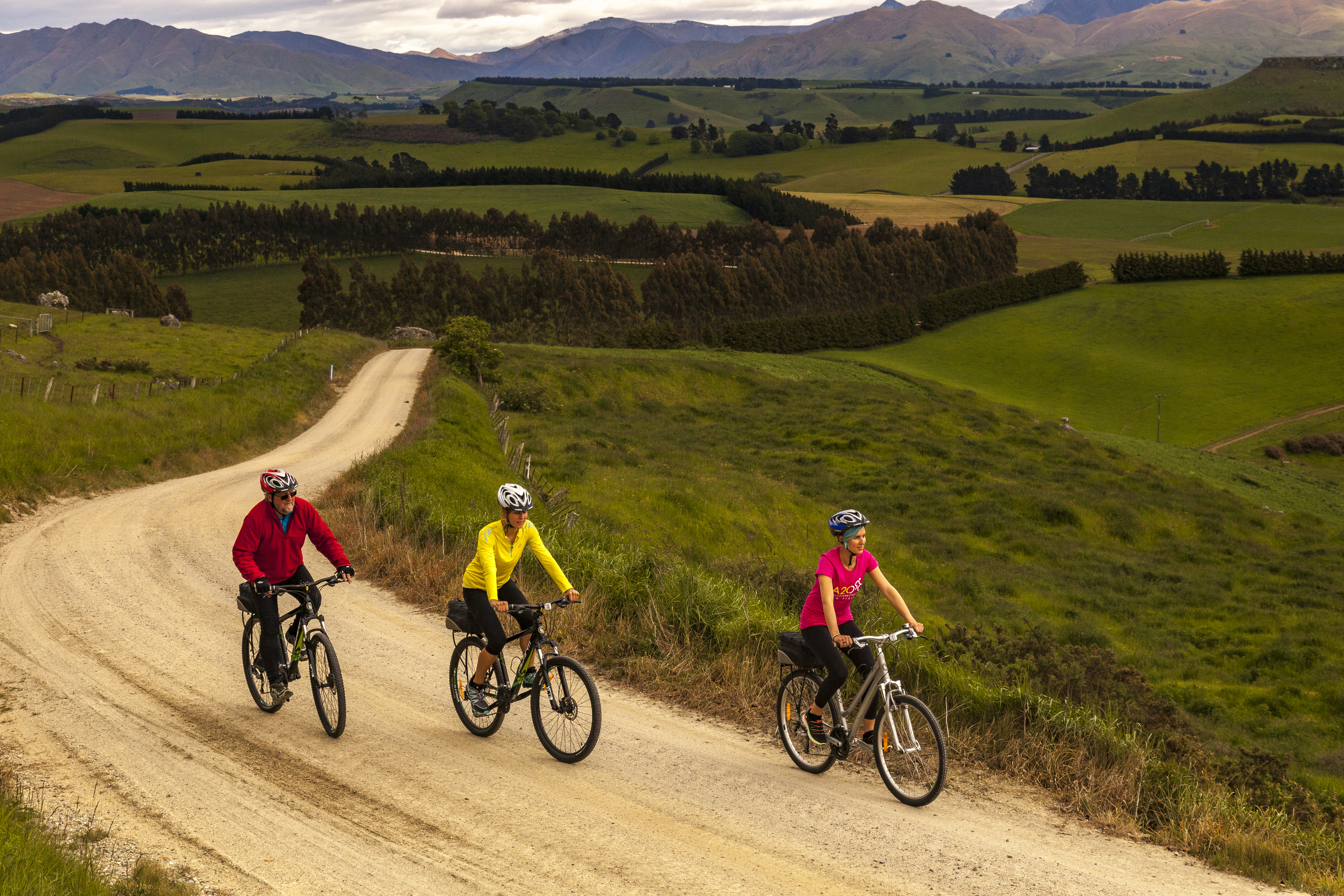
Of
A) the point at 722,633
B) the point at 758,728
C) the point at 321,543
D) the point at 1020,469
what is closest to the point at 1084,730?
the point at 758,728

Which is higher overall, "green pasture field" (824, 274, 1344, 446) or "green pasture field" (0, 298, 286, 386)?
"green pasture field" (0, 298, 286, 386)

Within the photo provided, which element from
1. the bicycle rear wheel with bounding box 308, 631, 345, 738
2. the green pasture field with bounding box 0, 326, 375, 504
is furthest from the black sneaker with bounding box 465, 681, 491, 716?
the green pasture field with bounding box 0, 326, 375, 504

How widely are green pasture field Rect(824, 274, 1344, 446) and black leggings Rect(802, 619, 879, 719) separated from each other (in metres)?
81.5

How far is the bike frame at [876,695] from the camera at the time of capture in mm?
9586

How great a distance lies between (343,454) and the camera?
121 ft

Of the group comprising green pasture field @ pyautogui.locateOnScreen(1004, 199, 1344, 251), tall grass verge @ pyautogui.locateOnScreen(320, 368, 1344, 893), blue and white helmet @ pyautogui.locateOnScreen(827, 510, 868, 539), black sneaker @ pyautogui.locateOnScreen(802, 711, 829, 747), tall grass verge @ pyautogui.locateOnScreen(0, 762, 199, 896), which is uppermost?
green pasture field @ pyautogui.locateOnScreen(1004, 199, 1344, 251)

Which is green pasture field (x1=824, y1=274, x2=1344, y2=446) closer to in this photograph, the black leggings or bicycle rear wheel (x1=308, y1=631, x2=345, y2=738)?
the black leggings

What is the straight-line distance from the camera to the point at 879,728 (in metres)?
9.70

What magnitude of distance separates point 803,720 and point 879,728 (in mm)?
1088

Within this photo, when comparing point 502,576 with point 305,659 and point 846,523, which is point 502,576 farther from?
point 846,523

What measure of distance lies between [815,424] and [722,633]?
169 feet

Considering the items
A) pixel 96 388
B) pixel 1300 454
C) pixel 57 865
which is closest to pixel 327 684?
pixel 57 865

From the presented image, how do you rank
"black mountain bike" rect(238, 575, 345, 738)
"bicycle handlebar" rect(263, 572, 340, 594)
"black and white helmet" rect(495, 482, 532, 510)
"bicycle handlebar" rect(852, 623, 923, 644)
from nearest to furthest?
"bicycle handlebar" rect(852, 623, 923, 644)
"black and white helmet" rect(495, 482, 532, 510)
"black mountain bike" rect(238, 575, 345, 738)
"bicycle handlebar" rect(263, 572, 340, 594)

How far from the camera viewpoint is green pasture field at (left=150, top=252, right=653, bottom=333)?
429 ft
